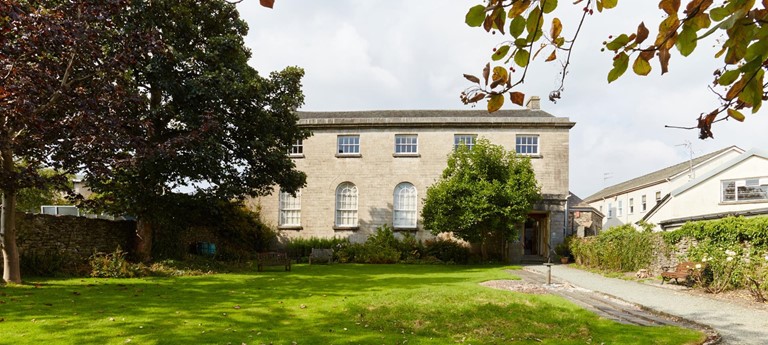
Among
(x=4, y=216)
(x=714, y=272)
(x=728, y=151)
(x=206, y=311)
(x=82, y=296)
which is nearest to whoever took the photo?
(x=206, y=311)

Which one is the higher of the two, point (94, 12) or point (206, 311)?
point (94, 12)

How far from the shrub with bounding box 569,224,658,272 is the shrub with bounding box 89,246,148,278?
1780 centimetres

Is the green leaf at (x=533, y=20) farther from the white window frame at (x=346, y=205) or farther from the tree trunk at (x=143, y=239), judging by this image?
the white window frame at (x=346, y=205)

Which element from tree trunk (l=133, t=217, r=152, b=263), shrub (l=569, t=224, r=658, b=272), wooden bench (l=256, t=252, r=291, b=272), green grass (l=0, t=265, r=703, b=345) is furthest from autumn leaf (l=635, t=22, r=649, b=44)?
shrub (l=569, t=224, r=658, b=272)

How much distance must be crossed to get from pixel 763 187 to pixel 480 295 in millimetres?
21033

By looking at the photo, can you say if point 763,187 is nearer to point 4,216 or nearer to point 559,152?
point 559,152

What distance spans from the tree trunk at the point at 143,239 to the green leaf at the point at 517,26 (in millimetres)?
18591

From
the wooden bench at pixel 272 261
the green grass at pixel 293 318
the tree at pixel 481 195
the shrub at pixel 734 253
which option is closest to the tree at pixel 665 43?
the green grass at pixel 293 318

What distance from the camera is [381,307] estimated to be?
9.59 metres

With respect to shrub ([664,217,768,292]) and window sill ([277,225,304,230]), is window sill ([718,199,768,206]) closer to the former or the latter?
shrub ([664,217,768,292])

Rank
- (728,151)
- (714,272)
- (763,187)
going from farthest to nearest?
(728,151)
(763,187)
(714,272)

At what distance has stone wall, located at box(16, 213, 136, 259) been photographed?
1448 centimetres

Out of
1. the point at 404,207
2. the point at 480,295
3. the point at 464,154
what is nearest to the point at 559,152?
the point at 464,154

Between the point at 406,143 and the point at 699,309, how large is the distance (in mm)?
18761
